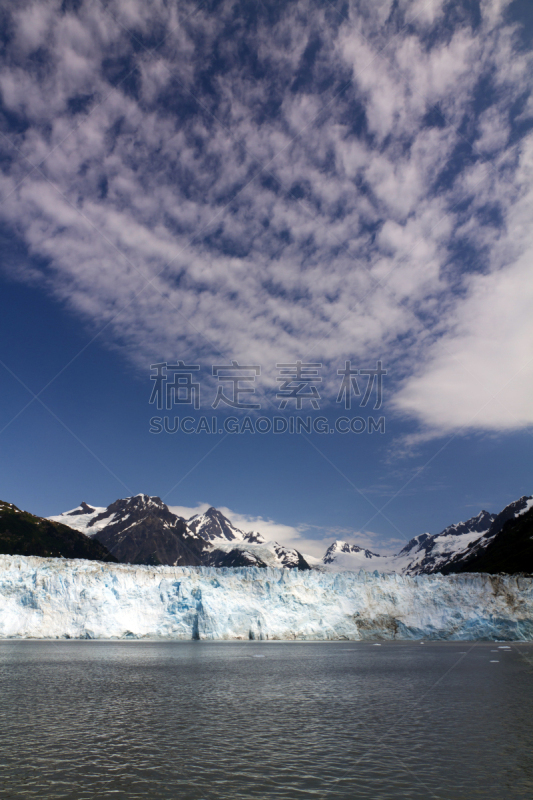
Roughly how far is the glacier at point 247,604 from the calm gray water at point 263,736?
38627mm

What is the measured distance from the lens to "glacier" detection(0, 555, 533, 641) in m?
67.6

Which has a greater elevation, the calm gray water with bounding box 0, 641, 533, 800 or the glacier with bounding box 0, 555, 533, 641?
the glacier with bounding box 0, 555, 533, 641

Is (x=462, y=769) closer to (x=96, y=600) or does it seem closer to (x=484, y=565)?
(x=96, y=600)

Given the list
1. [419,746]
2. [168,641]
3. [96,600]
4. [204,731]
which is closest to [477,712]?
[419,746]

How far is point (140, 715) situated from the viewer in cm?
1998

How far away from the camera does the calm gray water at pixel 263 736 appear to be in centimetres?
1180

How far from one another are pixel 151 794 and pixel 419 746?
28.3ft

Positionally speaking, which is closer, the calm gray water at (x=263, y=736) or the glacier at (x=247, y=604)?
the calm gray water at (x=263, y=736)

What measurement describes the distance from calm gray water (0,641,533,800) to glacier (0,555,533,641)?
127 feet

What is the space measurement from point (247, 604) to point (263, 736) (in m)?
60.5

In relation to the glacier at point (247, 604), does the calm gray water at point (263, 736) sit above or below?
below

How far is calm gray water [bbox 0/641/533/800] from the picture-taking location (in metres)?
11.8

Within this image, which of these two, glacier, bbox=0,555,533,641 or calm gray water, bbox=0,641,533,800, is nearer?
calm gray water, bbox=0,641,533,800

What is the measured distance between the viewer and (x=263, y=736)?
16500 millimetres
